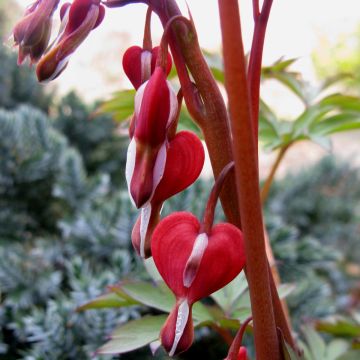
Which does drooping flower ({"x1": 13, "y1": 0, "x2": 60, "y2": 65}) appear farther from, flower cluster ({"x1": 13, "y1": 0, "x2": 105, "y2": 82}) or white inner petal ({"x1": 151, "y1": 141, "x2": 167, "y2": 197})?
white inner petal ({"x1": 151, "y1": 141, "x2": 167, "y2": 197})

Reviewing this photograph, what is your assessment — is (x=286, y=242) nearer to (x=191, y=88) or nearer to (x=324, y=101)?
(x=324, y=101)

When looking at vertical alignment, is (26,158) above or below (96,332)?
above

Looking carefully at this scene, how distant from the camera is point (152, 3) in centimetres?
44

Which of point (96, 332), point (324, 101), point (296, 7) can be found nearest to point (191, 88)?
point (324, 101)

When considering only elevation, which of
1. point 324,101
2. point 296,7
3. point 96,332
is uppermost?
point 296,7

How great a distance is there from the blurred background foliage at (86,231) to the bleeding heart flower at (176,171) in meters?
0.33

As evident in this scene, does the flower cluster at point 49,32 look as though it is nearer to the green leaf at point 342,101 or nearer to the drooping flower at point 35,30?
the drooping flower at point 35,30

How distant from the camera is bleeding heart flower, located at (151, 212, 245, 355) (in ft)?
1.38

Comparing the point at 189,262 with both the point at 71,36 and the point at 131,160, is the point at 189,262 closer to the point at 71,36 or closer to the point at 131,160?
the point at 131,160

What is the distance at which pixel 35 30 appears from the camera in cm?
44

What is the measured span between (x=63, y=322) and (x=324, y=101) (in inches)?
25.3

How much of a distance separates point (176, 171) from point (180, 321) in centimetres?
13

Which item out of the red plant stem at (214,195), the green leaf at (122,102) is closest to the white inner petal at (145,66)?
the red plant stem at (214,195)

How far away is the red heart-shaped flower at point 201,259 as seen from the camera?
425 millimetres
